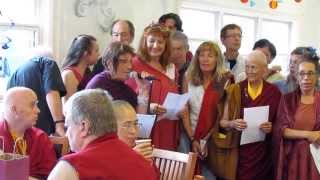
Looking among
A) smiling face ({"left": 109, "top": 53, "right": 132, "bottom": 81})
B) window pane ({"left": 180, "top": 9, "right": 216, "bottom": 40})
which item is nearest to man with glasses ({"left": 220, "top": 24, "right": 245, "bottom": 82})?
smiling face ({"left": 109, "top": 53, "right": 132, "bottom": 81})

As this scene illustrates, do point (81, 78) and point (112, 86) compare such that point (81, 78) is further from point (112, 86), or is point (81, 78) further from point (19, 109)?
point (19, 109)

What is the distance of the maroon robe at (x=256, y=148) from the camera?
3.28 m

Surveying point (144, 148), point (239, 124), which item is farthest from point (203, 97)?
point (144, 148)

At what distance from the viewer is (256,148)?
329 centimetres

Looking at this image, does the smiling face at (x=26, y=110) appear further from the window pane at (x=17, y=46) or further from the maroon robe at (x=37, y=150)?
→ the window pane at (x=17, y=46)

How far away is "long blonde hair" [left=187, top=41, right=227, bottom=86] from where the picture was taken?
321cm

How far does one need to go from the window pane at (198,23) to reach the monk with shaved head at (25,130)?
3220 millimetres

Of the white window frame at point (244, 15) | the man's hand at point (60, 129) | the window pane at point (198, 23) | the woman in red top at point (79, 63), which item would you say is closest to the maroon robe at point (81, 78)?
the woman in red top at point (79, 63)

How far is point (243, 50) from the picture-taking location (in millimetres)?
6016

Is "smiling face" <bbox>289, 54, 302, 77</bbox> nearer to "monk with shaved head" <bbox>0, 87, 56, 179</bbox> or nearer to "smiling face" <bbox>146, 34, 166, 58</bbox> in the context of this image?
"smiling face" <bbox>146, 34, 166, 58</bbox>

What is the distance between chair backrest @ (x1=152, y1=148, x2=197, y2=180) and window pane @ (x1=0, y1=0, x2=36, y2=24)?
1954 mm

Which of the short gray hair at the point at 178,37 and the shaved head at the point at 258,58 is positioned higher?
the short gray hair at the point at 178,37

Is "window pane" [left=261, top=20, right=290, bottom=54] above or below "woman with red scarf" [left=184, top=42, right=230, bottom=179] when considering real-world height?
above

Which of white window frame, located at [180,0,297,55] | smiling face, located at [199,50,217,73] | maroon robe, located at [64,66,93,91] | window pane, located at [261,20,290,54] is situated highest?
white window frame, located at [180,0,297,55]
